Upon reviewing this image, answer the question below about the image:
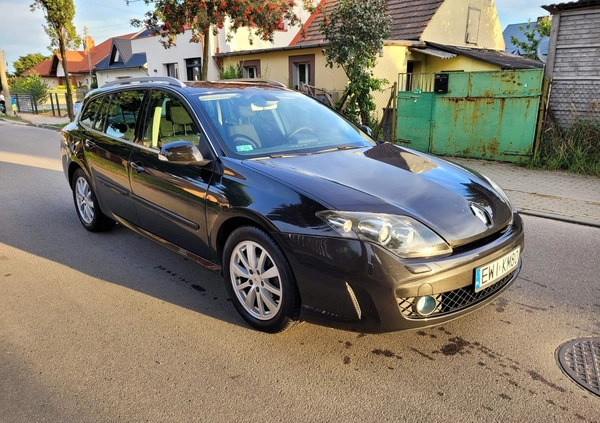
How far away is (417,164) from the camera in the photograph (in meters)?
3.44

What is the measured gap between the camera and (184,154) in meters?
3.19

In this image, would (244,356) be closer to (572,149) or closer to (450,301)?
(450,301)

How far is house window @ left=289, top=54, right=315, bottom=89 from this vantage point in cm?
1638

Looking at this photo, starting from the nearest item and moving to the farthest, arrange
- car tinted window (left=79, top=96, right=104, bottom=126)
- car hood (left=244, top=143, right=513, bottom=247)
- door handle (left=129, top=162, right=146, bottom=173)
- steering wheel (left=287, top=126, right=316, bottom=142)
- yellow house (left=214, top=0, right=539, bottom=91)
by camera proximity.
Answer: car hood (left=244, top=143, right=513, bottom=247)
steering wheel (left=287, top=126, right=316, bottom=142)
door handle (left=129, top=162, right=146, bottom=173)
car tinted window (left=79, top=96, right=104, bottom=126)
yellow house (left=214, top=0, right=539, bottom=91)

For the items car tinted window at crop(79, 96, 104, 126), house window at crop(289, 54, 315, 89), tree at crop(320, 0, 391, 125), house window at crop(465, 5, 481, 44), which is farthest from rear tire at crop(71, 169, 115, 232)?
house window at crop(465, 5, 481, 44)

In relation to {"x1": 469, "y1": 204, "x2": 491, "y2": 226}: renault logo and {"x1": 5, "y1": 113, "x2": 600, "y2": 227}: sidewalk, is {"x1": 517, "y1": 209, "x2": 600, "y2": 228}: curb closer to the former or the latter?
{"x1": 5, "y1": 113, "x2": 600, "y2": 227}: sidewalk

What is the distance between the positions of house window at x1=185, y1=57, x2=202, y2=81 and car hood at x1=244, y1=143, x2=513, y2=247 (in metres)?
19.7

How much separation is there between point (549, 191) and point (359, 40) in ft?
20.8

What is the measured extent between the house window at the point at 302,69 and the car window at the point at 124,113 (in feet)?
40.4

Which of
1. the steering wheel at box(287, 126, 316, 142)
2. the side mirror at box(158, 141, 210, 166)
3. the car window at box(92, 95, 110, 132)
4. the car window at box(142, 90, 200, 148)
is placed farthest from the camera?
the car window at box(92, 95, 110, 132)

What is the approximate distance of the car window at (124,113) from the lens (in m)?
4.17

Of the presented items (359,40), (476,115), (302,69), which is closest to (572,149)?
(476,115)

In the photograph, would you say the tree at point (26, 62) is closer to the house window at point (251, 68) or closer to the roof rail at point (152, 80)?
the house window at point (251, 68)

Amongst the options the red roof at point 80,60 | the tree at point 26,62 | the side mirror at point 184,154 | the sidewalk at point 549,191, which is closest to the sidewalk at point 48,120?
the sidewalk at point 549,191
